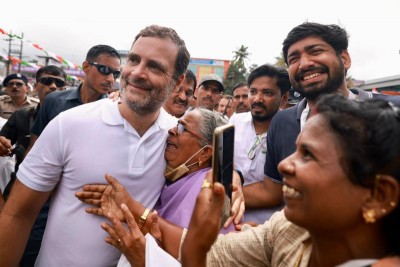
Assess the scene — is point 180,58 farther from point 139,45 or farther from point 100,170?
point 100,170

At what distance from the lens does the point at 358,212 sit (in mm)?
1105

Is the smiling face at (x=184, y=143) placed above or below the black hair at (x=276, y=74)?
below

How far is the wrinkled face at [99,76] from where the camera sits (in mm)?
3574

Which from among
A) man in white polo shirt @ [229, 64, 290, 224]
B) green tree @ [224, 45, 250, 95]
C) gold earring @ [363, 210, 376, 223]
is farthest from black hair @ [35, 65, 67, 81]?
green tree @ [224, 45, 250, 95]

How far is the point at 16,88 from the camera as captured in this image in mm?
5410

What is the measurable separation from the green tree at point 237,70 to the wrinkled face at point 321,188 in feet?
144

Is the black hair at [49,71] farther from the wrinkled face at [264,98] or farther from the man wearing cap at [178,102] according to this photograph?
the wrinkled face at [264,98]

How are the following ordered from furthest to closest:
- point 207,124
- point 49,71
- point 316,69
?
point 49,71 < point 316,69 < point 207,124

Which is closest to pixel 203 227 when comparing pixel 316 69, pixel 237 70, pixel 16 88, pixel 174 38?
pixel 174 38

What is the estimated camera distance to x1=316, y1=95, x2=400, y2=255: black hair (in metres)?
1.04

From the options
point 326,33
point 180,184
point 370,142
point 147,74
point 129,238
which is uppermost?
point 326,33

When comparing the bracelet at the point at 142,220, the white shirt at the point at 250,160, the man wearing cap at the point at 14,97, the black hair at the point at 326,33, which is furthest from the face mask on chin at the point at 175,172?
the man wearing cap at the point at 14,97

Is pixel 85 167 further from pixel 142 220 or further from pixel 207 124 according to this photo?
pixel 207 124

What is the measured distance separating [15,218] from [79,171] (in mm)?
433
